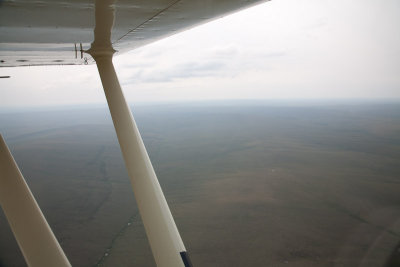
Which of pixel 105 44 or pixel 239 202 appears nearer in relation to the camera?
pixel 105 44

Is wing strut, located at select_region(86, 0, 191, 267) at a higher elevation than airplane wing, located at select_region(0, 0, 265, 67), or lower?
lower

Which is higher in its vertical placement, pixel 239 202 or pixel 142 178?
pixel 142 178

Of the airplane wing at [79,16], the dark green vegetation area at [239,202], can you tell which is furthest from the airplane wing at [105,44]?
the dark green vegetation area at [239,202]

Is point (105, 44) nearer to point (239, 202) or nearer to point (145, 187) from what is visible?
point (145, 187)

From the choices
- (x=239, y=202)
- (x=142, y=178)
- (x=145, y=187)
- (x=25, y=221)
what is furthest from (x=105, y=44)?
(x=239, y=202)

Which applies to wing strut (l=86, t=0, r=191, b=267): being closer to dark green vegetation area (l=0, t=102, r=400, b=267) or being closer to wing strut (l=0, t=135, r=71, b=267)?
wing strut (l=0, t=135, r=71, b=267)

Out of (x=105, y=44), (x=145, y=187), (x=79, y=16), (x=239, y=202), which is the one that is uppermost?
(x=105, y=44)

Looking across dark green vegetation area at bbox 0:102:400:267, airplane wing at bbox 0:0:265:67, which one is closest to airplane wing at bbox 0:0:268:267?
airplane wing at bbox 0:0:265:67
